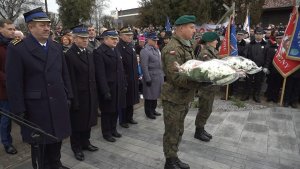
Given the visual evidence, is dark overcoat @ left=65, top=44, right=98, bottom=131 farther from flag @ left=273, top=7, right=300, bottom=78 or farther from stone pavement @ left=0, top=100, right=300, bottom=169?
flag @ left=273, top=7, right=300, bottom=78

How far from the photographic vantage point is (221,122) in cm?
634

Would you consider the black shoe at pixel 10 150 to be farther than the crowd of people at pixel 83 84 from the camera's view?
Yes

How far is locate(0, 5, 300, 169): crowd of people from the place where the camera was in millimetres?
3326

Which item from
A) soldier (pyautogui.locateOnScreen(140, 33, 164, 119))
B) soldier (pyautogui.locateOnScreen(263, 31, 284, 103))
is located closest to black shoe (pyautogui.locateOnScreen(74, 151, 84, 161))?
soldier (pyautogui.locateOnScreen(140, 33, 164, 119))

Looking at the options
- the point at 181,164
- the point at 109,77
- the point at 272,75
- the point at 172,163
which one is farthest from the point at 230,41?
the point at 172,163

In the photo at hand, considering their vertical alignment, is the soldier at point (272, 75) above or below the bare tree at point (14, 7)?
below

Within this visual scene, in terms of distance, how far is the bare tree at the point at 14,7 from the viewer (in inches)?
1384

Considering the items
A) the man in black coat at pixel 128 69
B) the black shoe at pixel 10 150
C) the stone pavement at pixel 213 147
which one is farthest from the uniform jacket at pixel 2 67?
the man in black coat at pixel 128 69

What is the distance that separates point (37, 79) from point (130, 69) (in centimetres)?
274

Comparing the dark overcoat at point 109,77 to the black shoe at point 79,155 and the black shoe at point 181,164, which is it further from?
the black shoe at point 181,164

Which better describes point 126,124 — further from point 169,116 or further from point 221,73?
point 221,73

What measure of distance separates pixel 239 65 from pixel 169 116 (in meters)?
1.19

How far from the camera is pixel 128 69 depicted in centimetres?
584

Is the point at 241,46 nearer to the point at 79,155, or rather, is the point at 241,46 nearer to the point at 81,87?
the point at 81,87
